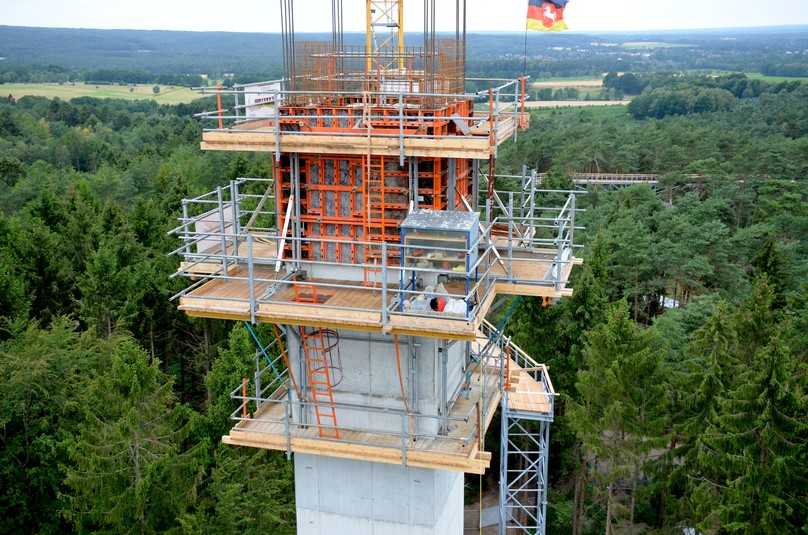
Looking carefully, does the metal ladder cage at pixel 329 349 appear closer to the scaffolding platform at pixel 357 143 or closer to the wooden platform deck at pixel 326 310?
the wooden platform deck at pixel 326 310

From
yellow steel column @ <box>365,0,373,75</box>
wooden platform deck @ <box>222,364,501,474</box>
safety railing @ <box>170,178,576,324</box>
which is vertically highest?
yellow steel column @ <box>365,0,373,75</box>

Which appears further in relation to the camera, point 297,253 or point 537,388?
point 537,388

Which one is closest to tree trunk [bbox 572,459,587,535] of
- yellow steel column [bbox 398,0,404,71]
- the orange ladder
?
the orange ladder

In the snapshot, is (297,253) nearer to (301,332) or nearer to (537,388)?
(301,332)

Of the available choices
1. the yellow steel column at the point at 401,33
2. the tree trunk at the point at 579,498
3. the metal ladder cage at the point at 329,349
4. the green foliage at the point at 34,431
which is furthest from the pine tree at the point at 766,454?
the green foliage at the point at 34,431

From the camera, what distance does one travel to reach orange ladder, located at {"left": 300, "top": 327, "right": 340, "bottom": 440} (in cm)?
1802

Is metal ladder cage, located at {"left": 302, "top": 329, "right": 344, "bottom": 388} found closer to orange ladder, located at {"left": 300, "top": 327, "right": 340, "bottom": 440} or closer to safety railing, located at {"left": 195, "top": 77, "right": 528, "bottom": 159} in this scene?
orange ladder, located at {"left": 300, "top": 327, "right": 340, "bottom": 440}

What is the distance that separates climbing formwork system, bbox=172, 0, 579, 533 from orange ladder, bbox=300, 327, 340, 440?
0.15 feet

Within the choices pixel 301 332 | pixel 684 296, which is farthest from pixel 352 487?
pixel 684 296

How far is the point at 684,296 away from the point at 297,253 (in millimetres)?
40491

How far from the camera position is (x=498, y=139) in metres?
16.7

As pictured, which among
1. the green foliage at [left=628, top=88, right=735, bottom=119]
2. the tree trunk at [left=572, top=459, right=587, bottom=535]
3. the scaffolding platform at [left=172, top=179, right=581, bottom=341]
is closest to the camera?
the scaffolding platform at [left=172, top=179, right=581, bottom=341]

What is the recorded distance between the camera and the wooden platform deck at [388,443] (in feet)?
55.5

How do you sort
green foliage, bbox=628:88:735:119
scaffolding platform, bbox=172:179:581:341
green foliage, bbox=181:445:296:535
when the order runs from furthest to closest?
green foliage, bbox=628:88:735:119 < green foliage, bbox=181:445:296:535 < scaffolding platform, bbox=172:179:581:341
